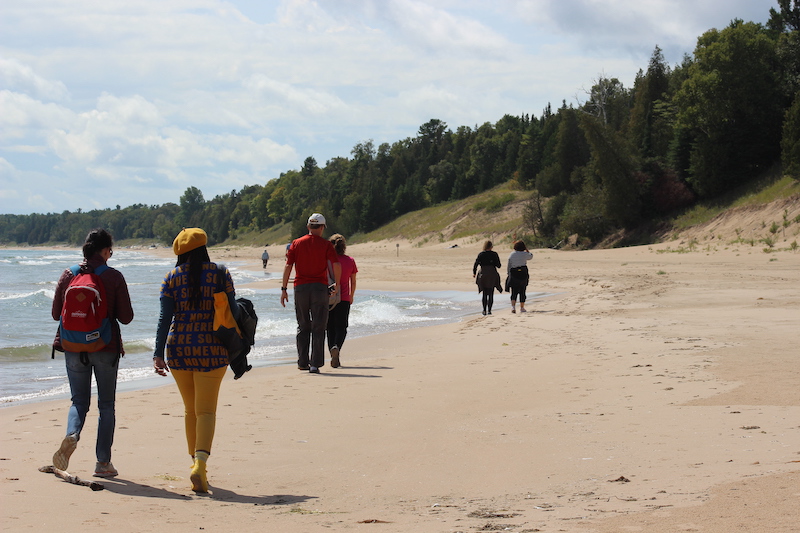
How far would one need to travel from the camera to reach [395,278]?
33500mm

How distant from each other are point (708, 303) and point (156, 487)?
12815 mm

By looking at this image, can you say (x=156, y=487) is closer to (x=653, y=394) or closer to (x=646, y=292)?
(x=653, y=394)

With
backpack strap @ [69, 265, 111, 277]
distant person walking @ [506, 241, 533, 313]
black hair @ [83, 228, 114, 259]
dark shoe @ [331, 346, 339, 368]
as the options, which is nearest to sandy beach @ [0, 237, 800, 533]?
dark shoe @ [331, 346, 339, 368]

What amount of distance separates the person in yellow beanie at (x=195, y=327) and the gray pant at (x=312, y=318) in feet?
14.9

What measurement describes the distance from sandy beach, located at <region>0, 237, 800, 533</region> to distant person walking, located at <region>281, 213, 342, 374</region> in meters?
0.43

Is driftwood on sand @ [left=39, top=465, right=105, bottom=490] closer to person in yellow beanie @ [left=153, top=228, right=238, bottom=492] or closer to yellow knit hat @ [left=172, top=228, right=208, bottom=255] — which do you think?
person in yellow beanie @ [left=153, top=228, right=238, bottom=492]

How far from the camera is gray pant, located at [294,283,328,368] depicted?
30.8 ft

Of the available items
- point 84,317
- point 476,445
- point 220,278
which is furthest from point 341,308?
point 84,317

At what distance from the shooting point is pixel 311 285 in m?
9.34

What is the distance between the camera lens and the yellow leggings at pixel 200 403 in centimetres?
473

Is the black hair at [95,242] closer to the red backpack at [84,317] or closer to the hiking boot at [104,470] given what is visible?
the red backpack at [84,317]

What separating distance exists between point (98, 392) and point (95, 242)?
39.7 inches

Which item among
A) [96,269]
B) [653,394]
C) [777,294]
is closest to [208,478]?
[96,269]

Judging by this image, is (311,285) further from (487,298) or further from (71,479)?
(487,298)
